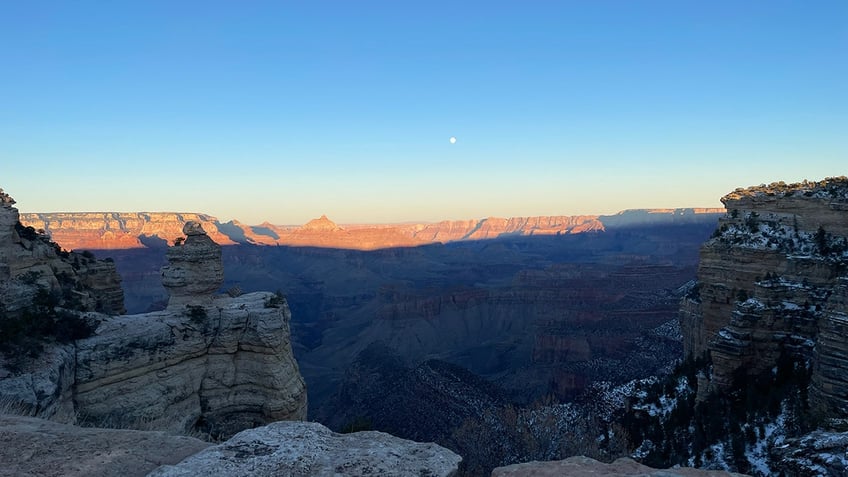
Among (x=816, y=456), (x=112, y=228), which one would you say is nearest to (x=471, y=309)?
(x=816, y=456)

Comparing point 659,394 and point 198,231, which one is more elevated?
point 198,231

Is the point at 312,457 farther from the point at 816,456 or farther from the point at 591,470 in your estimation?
the point at 816,456

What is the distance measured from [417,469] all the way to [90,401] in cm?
1206

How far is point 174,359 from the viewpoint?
14.9 m

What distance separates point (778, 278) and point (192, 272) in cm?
2431

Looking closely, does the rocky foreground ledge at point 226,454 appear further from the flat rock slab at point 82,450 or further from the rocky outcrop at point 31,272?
the rocky outcrop at point 31,272

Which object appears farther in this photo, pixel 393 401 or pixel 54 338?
pixel 393 401

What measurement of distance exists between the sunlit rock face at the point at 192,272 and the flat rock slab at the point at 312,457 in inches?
492

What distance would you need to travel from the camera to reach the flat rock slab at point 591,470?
545cm

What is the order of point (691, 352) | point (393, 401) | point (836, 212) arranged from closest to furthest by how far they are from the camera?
1. point (836, 212)
2. point (691, 352)
3. point (393, 401)

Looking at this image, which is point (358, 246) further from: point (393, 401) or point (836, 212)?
point (836, 212)

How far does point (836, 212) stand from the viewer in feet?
64.3

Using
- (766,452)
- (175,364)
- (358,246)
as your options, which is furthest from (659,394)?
(358,246)

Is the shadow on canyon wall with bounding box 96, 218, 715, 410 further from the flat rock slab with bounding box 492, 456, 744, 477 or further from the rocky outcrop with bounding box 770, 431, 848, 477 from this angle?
the rocky outcrop with bounding box 770, 431, 848, 477
